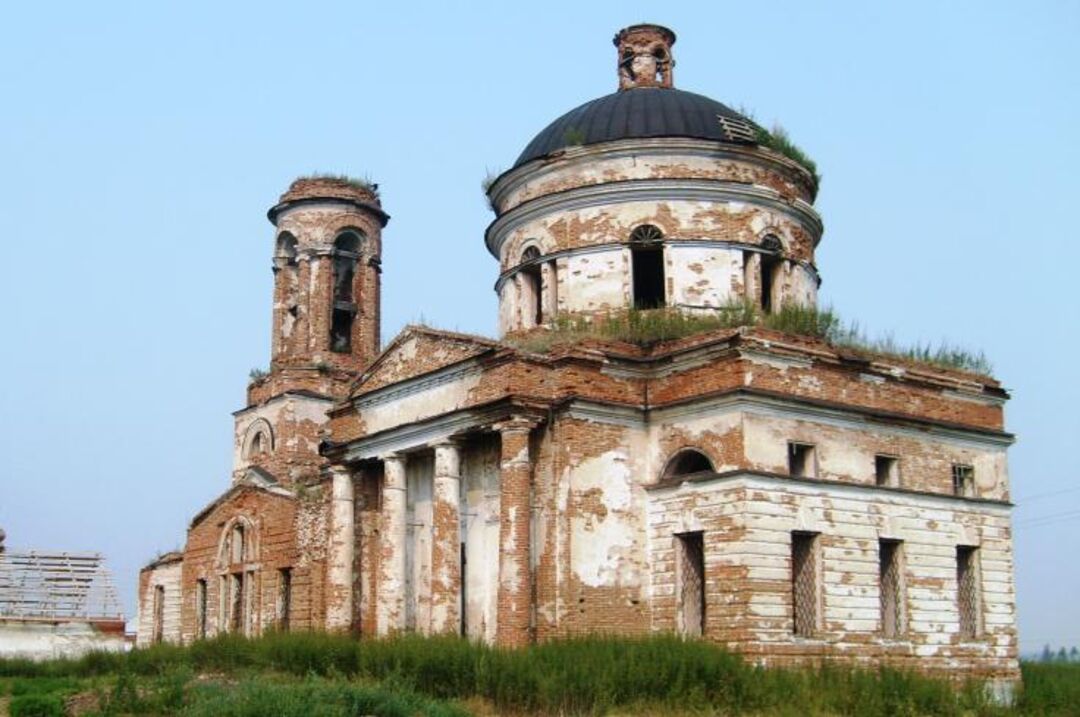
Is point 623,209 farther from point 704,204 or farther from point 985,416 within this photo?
point 985,416

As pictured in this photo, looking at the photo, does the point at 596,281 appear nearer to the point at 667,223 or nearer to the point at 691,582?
the point at 667,223

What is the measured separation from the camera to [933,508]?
17.3 meters

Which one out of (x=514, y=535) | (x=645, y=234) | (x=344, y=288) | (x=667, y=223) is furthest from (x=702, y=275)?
(x=344, y=288)

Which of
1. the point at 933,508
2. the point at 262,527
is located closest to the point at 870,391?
the point at 933,508

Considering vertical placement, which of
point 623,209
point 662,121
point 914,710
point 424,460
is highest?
point 662,121

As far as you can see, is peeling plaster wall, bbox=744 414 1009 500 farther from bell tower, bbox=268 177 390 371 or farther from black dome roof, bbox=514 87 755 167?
bell tower, bbox=268 177 390 371

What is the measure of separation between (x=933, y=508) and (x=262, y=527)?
523 inches

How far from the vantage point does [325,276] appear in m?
26.8

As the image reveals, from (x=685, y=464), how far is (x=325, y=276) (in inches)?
491

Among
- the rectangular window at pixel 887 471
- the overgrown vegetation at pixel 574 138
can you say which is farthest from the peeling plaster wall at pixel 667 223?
the rectangular window at pixel 887 471

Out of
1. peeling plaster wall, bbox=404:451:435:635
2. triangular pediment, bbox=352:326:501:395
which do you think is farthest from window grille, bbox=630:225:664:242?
peeling plaster wall, bbox=404:451:435:635

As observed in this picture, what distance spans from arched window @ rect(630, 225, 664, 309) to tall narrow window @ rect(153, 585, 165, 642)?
1533cm

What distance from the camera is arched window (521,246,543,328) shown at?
20.7 m

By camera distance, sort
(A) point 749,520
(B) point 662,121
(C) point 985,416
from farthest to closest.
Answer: (B) point 662,121 → (C) point 985,416 → (A) point 749,520
